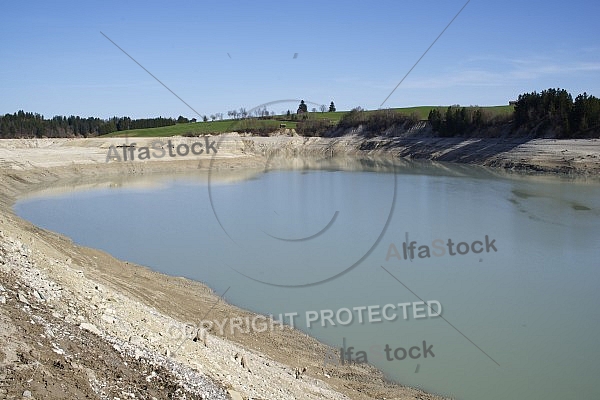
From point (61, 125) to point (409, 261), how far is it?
86.8 m

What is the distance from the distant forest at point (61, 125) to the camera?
257 feet

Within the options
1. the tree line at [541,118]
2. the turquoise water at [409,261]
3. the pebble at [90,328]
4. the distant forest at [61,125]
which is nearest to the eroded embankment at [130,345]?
the pebble at [90,328]

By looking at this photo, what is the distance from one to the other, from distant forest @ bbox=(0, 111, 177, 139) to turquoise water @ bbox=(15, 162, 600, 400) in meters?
54.4

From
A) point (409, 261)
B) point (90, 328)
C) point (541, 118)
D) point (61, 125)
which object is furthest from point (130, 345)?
point (61, 125)

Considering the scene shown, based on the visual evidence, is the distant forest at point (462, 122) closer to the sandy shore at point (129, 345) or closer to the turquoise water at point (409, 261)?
the turquoise water at point (409, 261)

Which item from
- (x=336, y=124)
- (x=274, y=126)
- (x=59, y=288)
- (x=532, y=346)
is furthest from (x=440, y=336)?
(x=336, y=124)

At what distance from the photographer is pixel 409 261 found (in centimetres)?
1614

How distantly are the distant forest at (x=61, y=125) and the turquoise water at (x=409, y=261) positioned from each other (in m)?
54.4

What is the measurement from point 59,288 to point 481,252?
13.8m

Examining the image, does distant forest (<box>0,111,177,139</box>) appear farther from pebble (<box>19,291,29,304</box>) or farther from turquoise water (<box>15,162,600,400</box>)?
pebble (<box>19,291,29,304</box>)

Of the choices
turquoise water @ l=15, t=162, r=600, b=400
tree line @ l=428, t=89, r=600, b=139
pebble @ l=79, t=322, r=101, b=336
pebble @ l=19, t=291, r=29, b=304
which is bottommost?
turquoise water @ l=15, t=162, r=600, b=400

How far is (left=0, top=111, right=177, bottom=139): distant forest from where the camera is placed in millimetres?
78250

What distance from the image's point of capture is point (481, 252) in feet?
57.1

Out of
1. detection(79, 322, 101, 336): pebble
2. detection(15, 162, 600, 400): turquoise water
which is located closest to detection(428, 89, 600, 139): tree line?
detection(15, 162, 600, 400): turquoise water
